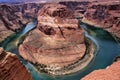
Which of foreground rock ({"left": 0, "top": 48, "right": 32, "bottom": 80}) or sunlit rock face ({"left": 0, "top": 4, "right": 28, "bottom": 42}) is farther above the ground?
foreground rock ({"left": 0, "top": 48, "right": 32, "bottom": 80})

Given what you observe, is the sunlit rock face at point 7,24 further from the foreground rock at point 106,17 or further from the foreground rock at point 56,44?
the foreground rock at point 106,17

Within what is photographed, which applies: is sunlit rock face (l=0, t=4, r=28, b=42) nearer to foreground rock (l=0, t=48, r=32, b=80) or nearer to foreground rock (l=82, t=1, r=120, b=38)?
foreground rock (l=82, t=1, r=120, b=38)

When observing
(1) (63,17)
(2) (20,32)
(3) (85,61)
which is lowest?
(2) (20,32)

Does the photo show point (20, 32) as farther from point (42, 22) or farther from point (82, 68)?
point (82, 68)

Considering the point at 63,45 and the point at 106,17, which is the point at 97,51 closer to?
the point at 63,45

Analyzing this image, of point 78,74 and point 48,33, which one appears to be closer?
point 78,74

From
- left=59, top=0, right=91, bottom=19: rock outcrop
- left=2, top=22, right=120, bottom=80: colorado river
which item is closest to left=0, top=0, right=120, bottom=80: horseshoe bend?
left=2, top=22, right=120, bottom=80: colorado river

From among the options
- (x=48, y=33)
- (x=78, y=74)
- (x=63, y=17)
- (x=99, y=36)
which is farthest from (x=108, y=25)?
(x=78, y=74)
